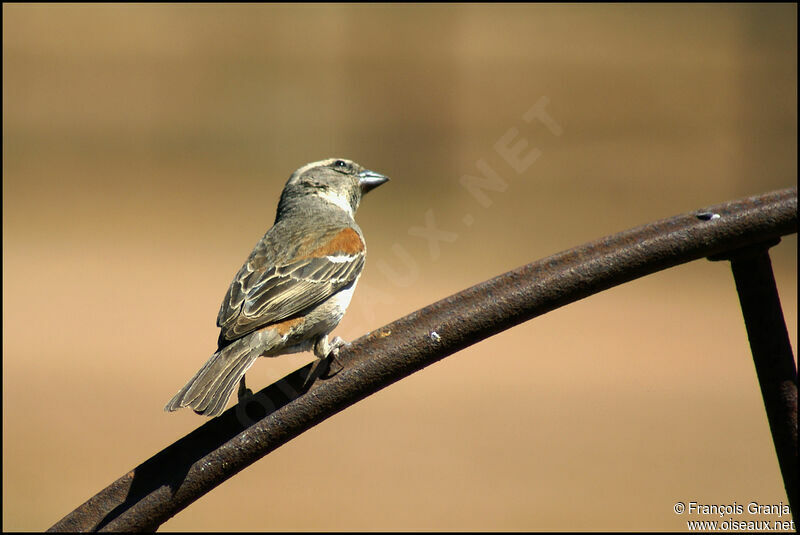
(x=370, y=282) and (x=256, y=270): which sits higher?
(x=370, y=282)

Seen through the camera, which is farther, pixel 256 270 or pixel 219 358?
pixel 256 270

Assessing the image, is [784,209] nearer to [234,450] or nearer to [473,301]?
[473,301]

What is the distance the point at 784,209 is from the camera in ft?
7.09

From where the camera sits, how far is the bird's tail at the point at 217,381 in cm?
337

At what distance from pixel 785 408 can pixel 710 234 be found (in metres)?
0.44

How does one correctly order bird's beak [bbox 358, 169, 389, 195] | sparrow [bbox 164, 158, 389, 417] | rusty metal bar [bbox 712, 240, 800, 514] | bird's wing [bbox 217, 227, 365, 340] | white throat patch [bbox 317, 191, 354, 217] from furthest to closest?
bird's beak [bbox 358, 169, 389, 195] → white throat patch [bbox 317, 191, 354, 217] → bird's wing [bbox 217, 227, 365, 340] → sparrow [bbox 164, 158, 389, 417] → rusty metal bar [bbox 712, 240, 800, 514]

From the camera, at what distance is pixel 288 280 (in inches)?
174

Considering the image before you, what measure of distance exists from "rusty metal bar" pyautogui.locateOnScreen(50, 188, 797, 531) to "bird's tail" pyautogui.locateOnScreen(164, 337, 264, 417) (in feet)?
3.25

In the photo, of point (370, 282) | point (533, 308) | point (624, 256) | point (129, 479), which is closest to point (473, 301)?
point (533, 308)

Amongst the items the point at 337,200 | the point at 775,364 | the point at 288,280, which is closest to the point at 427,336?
the point at 775,364

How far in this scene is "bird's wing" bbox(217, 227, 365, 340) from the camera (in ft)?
13.4

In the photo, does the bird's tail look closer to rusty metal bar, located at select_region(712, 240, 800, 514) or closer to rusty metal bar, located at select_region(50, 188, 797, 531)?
rusty metal bar, located at select_region(50, 188, 797, 531)

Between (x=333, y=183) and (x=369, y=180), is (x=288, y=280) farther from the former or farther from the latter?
(x=369, y=180)

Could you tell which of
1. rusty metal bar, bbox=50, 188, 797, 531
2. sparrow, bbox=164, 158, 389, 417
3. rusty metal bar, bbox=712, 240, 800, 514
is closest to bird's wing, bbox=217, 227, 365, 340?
sparrow, bbox=164, 158, 389, 417
